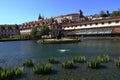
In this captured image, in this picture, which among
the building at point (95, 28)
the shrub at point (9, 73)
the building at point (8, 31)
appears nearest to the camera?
the shrub at point (9, 73)

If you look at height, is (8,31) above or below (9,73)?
above

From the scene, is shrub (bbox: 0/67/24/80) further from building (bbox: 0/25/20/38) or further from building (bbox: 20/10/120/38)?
building (bbox: 0/25/20/38)

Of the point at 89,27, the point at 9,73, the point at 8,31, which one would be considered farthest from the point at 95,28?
the point at 9,73

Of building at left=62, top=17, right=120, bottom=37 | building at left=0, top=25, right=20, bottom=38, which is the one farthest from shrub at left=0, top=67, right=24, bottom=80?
building at left=0, top=25, right=20, bottom=38

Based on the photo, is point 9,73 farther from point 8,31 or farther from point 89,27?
point 8,31

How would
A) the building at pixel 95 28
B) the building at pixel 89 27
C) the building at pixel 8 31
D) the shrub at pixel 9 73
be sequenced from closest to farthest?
the shrub at pixel 9 73 < the building at pixel 95 28 < the building at pixel 89 27 < the building at pixel 8 31

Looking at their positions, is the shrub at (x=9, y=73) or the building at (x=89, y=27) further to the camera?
the building at (x=89, y=27)

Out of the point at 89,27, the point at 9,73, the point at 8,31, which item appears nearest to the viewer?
the point at 9,73

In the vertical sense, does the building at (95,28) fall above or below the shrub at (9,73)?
above

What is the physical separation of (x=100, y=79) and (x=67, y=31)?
12228cm

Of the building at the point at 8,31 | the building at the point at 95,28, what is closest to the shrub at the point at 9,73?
the building at the point at 95,28

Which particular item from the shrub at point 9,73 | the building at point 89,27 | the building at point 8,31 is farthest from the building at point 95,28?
the shrub at point 9,73

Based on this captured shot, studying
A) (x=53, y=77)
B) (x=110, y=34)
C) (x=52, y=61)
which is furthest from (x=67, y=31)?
(x=53, y=77)

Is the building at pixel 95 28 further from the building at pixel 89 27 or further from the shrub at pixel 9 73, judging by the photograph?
the shrub at pixel 9 73
